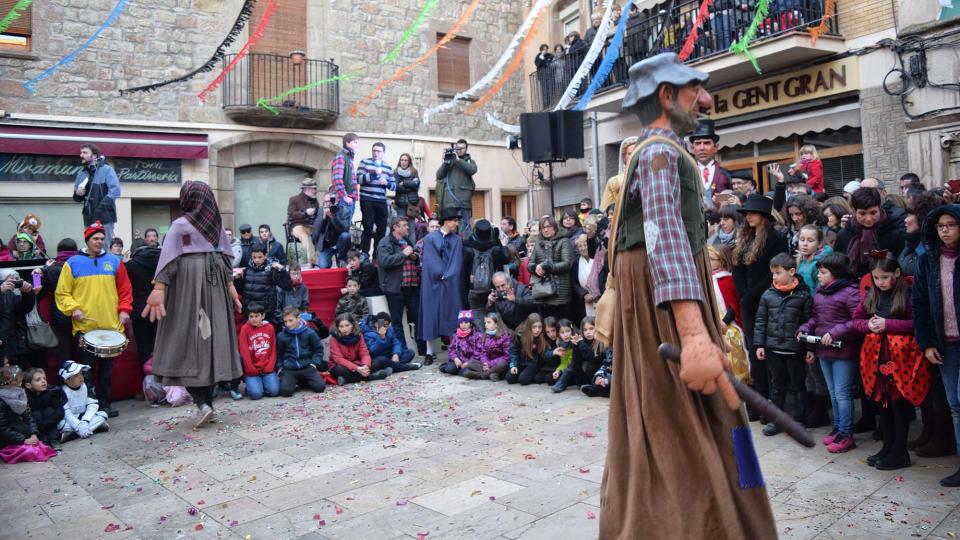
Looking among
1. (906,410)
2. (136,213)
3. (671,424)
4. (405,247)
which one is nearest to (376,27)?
(136,213)

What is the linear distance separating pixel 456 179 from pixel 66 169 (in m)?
8.76

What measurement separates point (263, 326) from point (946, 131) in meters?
9.63

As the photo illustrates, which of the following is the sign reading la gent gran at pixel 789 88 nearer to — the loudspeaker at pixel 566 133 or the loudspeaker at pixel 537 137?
the loudspeaker at pixel 566 133

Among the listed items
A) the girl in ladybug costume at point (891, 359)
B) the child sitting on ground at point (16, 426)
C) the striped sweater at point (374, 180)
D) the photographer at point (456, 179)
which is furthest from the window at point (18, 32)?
the girl in ladybug costume at point (891, 359)

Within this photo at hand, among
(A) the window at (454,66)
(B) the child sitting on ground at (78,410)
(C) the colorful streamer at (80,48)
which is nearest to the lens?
(B) the child sitting on ground at (78,410)

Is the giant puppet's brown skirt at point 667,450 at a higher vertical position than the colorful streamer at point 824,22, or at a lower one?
lower

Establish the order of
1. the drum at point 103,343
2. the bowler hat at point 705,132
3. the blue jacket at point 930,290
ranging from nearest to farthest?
the blue jacket at point 930,290 → the drum at point 103,343 → the bowler hat at point 705,132

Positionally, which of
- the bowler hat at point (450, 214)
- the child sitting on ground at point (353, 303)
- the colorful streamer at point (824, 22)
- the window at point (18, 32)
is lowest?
the child sitting on ground at point (353, 303)

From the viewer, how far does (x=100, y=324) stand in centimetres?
763

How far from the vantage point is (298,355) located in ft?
28.6

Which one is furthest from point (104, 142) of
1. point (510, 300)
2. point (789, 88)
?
point (789, 88)

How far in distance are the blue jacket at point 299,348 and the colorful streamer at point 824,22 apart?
29.5 feet

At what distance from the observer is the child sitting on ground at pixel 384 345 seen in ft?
31.1

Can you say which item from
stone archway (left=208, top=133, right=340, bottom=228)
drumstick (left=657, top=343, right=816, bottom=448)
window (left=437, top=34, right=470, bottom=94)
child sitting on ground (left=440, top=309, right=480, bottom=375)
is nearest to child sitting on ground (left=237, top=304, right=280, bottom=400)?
child sitting on ground (left=440, top=309, right=480, bottom=375)
